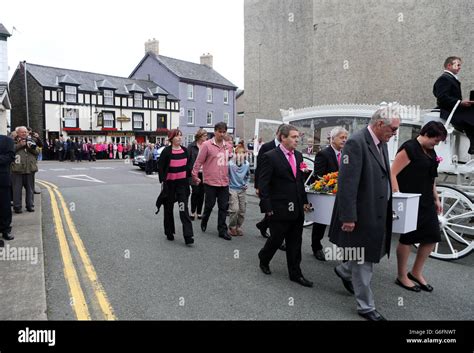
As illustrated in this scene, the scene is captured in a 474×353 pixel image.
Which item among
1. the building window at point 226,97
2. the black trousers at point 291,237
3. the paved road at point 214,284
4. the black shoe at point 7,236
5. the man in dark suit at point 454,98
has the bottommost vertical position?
the paved road at point 214,284

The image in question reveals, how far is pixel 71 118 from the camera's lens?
38.0m

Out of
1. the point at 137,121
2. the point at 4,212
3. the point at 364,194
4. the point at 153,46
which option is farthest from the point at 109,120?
the point at 364,194

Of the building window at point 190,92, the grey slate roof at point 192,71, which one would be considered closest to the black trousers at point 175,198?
the grey slate roof at point 192,71

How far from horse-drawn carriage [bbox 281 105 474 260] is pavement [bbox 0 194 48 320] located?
17.7 ft

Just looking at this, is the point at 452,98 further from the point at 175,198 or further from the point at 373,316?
the point at 175,198

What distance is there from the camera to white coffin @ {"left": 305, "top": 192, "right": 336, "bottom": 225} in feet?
16.6

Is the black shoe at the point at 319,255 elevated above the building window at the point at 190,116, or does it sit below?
below

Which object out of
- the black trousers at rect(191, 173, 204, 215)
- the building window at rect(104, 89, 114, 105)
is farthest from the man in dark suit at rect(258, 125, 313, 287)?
the building window at rect(104, 89, 114, 105)

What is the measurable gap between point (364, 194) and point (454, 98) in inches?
137

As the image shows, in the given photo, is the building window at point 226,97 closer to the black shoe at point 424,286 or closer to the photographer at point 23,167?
the photographer at point 23,167

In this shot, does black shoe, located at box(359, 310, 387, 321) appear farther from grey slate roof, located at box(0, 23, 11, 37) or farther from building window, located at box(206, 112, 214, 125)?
building window, located at box(206, 112, 214, 125)

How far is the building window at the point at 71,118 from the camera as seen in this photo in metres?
37.7

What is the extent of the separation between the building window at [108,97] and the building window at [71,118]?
370 cm
